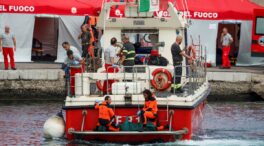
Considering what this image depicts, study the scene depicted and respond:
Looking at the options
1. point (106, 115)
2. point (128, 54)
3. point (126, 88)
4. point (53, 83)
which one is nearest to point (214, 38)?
point (53, 83)

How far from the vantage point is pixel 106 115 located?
19906 millimetres

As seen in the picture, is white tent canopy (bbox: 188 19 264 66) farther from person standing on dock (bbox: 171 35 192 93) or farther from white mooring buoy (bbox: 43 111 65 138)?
white mooring buoy (bbox: 43 111 65 138)

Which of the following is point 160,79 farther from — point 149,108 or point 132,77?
point 149,108

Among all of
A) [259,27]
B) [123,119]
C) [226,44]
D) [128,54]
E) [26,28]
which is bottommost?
[123,119]

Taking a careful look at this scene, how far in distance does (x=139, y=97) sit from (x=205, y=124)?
5197 millimetres

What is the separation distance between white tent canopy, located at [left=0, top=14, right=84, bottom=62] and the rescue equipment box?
14.6 metres

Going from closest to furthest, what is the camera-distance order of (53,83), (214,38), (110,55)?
(110,55) → (53,83) → (214,38)

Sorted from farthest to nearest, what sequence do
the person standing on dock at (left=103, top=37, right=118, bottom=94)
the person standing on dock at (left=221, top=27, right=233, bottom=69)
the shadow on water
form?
1. the person standing on dock at (left=221, top=27, right=233, bottom=69)
2. the person standing on dock at (left=103, top=37, right=118, bottom=94)
3. the shadow on water

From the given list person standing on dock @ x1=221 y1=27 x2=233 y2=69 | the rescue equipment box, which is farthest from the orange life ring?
person standing on dock @ x1=221 y1=27 x2=233 y2=69

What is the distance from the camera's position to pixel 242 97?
102ft

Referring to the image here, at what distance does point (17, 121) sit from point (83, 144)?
557cm

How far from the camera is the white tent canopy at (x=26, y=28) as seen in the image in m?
34.9

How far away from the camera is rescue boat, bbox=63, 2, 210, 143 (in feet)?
66.0

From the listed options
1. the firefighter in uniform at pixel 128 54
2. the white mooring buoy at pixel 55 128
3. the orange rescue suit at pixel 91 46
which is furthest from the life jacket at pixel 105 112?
the orange rescue suit at pixel 91 46
